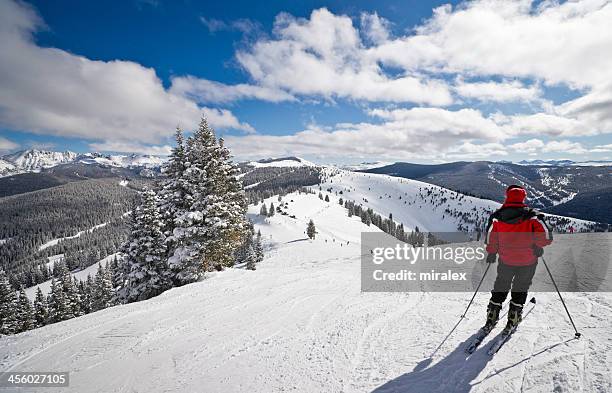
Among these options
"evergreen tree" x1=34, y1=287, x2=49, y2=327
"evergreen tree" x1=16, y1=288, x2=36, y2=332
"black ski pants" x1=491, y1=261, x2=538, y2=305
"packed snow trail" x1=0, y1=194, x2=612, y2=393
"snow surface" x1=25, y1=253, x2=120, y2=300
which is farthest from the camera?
"snow surface" x1=25, y1=253, x2=120, y2=300

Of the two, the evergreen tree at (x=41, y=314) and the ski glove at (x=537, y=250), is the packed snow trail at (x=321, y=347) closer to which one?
the ski glove at (x=537, y=250)

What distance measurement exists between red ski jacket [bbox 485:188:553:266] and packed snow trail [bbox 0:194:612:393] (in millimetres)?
1515

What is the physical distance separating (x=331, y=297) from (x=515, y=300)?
17.2 ft

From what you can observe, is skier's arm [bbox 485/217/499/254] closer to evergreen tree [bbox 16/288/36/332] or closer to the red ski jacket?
the red ski jacket

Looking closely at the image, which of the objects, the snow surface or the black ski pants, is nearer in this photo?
the black ski pants

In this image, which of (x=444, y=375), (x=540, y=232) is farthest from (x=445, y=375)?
(x=540, y=232)

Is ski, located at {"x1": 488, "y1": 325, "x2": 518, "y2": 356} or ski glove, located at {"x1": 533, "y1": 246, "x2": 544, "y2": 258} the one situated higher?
ski glove, located at {"x1": 533, "y1": 246, "x2": 544, "y2": 258}

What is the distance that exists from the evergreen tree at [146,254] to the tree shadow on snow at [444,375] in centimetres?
1994

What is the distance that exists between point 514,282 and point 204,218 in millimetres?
16607

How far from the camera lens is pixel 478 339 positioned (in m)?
5.66

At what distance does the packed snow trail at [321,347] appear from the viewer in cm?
470

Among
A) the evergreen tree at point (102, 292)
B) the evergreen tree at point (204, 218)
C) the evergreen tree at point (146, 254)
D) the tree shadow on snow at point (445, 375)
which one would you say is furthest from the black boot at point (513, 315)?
the evergreen tree at point (102, 292)

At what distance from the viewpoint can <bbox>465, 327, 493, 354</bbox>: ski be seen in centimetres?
542

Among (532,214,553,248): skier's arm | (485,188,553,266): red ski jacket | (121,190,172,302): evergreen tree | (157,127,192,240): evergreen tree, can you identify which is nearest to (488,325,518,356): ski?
(485,188,553,266): red ski jacket
